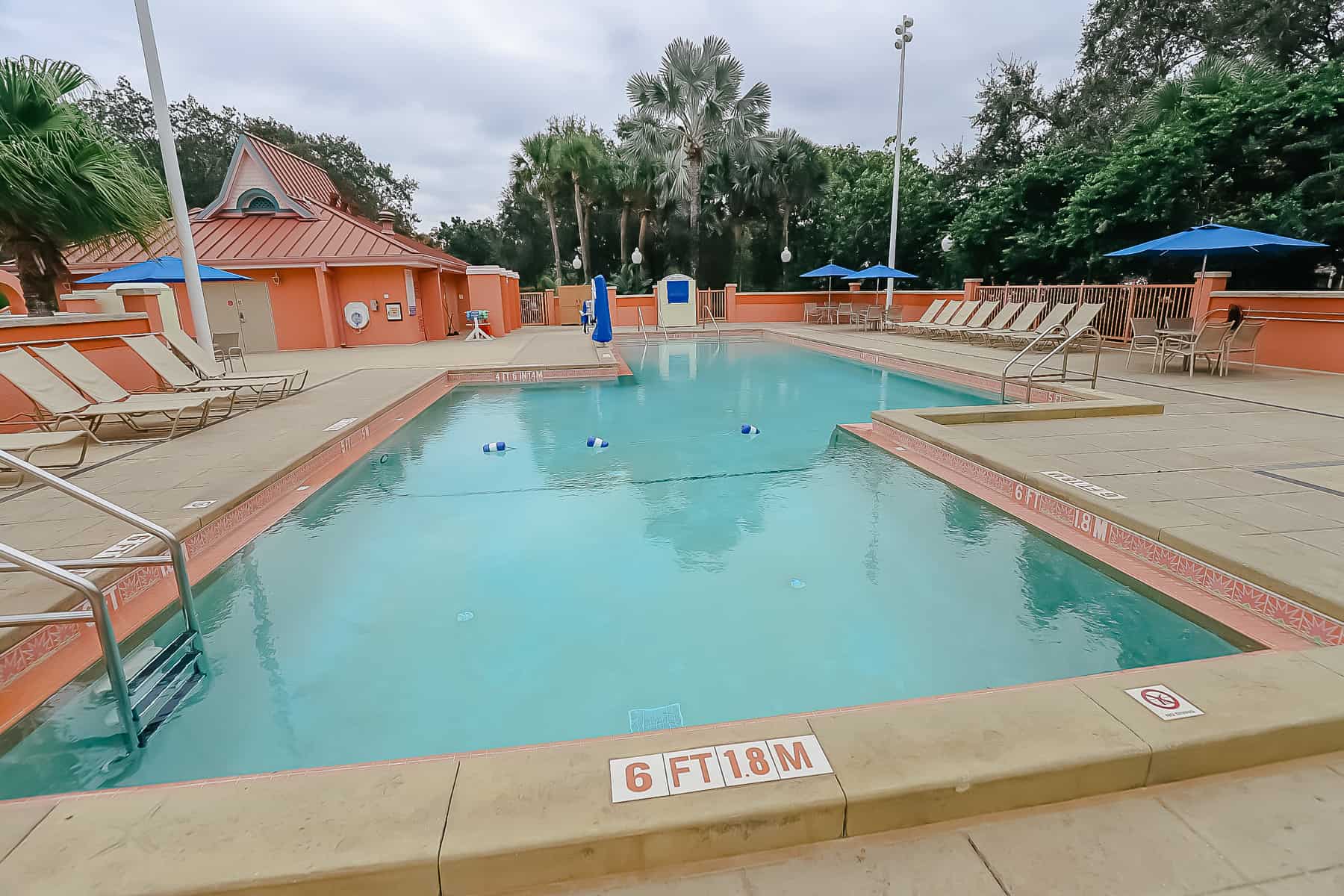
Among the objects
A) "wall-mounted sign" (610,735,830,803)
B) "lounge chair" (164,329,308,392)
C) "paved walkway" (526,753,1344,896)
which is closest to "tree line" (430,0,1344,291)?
"paved walkway" (526,753,1344,896)

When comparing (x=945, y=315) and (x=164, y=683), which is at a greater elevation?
(x=945, y=315)

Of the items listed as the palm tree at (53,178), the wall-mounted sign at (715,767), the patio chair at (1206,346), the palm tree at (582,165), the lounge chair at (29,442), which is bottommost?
the wall-mounted sign at (715,767)

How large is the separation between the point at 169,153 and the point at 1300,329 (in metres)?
15.6

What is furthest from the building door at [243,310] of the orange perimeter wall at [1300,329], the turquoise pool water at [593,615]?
the orange perimeter wall at [1300,329]

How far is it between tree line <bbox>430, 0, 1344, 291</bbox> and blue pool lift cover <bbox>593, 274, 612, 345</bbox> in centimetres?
1020

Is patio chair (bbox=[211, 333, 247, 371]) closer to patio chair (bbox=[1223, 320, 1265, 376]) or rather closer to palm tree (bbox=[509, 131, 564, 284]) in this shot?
patio chair (bbox=[1223, 320, 1265, 376])

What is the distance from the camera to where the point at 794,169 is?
24391 mm

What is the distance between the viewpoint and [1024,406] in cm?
650

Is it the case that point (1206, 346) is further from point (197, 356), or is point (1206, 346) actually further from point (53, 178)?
point (53, 178)

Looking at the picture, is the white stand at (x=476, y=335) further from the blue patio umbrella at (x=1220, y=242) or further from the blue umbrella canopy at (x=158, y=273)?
the blue patio umbrella at (x=1220, y=242)

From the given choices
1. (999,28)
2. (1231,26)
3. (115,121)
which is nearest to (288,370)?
(999,28)

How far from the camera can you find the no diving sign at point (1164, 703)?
2012 mm

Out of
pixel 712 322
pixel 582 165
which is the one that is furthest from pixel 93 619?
pixel 582 165

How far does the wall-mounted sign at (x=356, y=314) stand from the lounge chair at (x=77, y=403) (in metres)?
10.9
